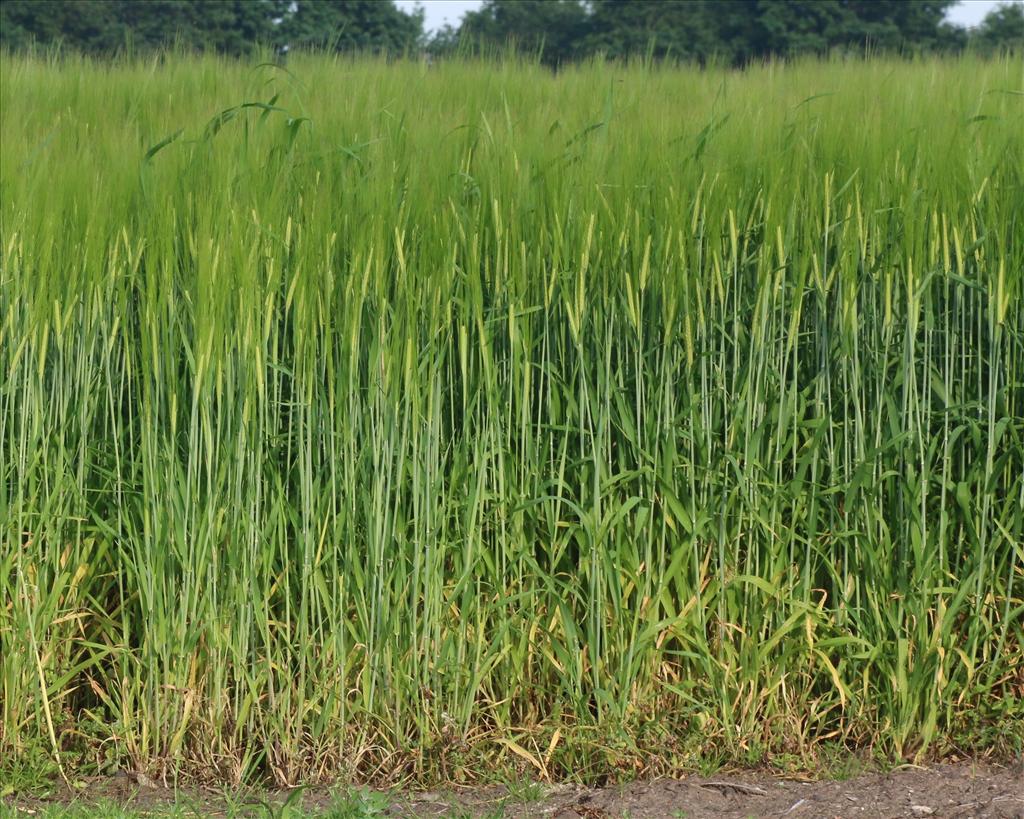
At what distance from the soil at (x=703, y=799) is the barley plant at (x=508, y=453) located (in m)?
0.06

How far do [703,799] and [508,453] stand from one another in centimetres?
78

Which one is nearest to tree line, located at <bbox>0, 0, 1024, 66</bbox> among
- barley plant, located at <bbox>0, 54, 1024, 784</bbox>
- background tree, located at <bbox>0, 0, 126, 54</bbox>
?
background tree, located at <bbox>0, 0, 126, 54</bbox>

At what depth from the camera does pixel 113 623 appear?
249cm

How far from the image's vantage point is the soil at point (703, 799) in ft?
7.73

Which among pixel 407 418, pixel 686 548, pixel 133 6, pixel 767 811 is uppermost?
pixel 133 6

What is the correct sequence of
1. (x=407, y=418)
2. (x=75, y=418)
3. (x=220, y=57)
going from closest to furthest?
1. (x=407, y=418)
2. (x=75, y=418)
3. (x=220, y=57)

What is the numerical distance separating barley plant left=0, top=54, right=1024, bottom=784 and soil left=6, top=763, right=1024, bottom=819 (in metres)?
0.06

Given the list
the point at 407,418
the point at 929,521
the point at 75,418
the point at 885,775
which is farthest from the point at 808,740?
the point at 75,418

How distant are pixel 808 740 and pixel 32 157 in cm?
209

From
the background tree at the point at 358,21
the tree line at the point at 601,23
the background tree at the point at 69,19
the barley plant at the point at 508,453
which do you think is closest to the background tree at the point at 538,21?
the tree line at the point at 601,23

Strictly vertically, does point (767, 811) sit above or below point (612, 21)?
below

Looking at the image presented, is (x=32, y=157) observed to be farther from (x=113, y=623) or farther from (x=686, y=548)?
(x=686, y=548)

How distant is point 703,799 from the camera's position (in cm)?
242

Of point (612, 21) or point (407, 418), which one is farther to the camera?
point (612, 21)
